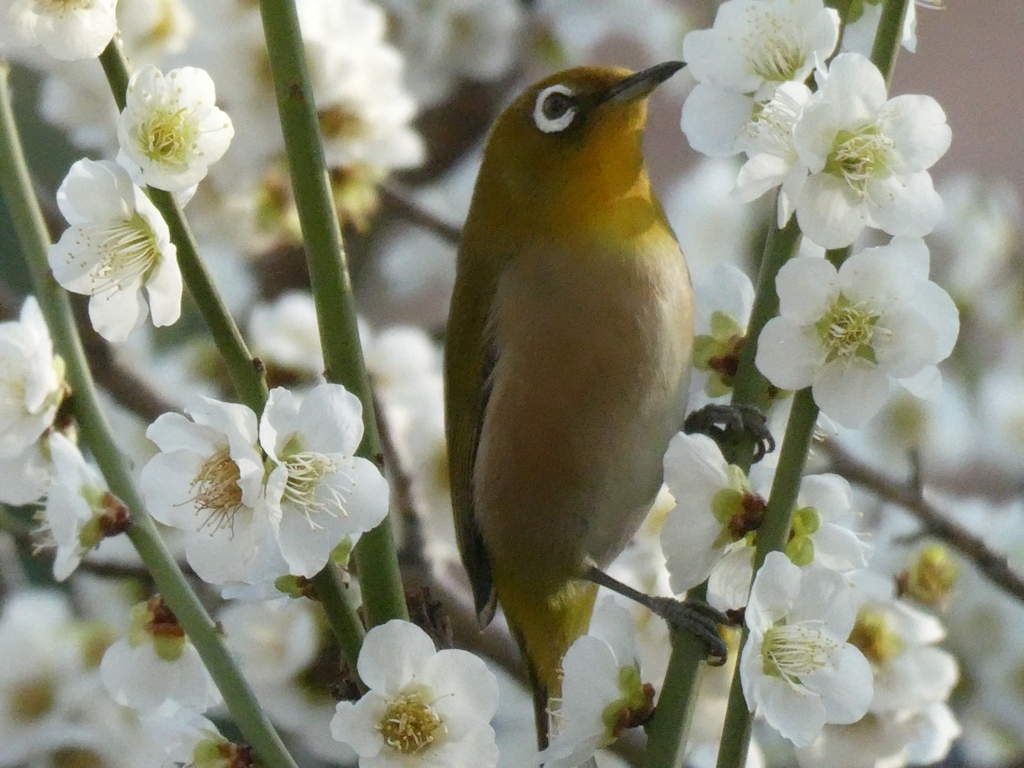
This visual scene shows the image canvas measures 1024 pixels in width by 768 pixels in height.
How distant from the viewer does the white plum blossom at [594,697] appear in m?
0.40

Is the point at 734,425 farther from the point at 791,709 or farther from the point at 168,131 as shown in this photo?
the point at 168,131

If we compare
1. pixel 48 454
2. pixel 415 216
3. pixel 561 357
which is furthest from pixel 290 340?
pixel 48 454

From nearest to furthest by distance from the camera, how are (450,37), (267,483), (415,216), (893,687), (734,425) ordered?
(267,483), (734,425), (893,687), (415,216), (450,37)

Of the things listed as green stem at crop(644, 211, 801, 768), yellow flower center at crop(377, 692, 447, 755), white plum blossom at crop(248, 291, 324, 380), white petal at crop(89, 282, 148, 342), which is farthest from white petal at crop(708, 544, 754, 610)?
white plum blossom at crop(248, 291, 324, 380)

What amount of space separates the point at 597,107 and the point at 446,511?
34 cm

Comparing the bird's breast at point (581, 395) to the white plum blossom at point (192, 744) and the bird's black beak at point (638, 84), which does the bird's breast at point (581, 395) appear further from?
the white plum blossom at point (192, 744)

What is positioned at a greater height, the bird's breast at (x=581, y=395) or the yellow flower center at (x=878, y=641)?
the bird's breast at (x=581, y=395)

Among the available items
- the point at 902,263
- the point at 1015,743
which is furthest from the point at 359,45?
the point at 1015,743

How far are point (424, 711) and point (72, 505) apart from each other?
13cm

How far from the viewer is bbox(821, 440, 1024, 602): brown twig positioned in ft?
2.01

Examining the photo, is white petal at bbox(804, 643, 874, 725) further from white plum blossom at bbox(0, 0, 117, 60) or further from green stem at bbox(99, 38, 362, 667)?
white plum blossom at bbox(0, 0, 117, 60)

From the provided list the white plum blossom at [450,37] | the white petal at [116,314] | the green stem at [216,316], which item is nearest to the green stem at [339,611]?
the green stem at [216,316]

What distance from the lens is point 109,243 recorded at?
15.4 inches

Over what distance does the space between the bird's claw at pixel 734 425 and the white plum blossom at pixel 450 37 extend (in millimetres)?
522
